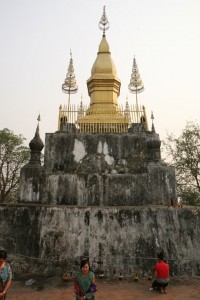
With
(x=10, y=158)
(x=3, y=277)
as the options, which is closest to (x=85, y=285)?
(x=3, y=277)

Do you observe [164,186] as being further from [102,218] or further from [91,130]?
[91,130]

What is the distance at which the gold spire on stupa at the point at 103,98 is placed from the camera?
11.6 meters

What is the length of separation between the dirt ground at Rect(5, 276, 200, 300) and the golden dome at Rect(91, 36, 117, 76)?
10848 millimetres

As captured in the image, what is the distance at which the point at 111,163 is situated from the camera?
10.7 m

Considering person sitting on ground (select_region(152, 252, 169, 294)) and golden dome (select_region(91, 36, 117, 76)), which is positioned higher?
golden dome (select_region(91, 36, 117, 76))

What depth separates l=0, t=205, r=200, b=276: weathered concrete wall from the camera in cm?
764

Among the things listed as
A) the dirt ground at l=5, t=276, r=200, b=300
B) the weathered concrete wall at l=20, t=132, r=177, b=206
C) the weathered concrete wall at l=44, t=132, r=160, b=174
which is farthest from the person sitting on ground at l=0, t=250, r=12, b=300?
the weathered concrete wall at l=44, t=132, r=160, b=174

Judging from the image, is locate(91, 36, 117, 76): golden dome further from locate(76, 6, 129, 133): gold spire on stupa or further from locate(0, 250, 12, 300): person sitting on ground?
locate(0, 250, 12, 300): person sitting on ground

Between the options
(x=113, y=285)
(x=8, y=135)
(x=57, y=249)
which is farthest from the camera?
(x=8, y=135)

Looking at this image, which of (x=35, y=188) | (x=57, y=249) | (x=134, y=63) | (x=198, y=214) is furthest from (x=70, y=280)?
(x=134, y=63)

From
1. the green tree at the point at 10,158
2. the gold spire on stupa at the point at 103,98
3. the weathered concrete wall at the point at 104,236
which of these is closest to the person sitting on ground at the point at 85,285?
the weathered concrete wall at the point at 104,236

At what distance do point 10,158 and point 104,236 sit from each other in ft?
52.9

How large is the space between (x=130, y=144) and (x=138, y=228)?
4.04m

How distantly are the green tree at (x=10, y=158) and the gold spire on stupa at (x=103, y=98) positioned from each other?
34.2ft
